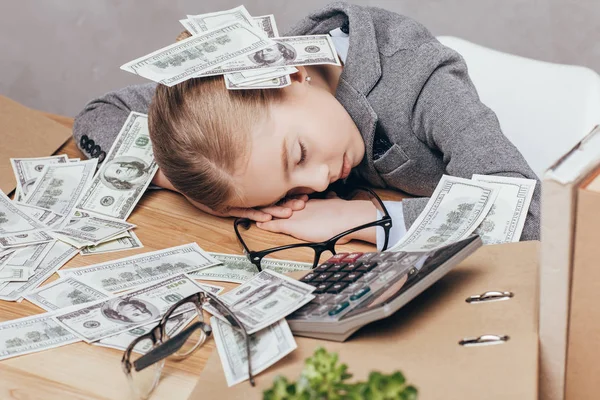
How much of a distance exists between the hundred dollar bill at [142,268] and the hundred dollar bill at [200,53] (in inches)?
9.8

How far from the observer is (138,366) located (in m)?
0.84

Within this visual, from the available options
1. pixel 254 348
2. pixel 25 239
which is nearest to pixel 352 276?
pixel 254 348

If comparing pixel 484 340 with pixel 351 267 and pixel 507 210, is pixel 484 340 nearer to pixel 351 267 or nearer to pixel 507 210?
pixel 351 267

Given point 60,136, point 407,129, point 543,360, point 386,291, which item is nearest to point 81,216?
point 60,136

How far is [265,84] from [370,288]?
44 centimetres

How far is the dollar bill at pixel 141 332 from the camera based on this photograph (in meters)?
0.98

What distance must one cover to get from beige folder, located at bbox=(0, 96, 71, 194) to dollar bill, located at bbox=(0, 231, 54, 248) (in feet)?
0.79

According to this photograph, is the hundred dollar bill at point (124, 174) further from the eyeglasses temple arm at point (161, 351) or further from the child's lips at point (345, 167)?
the eyeglasses temple arm at point (161, 351)

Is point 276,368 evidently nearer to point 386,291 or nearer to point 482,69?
point 386,291

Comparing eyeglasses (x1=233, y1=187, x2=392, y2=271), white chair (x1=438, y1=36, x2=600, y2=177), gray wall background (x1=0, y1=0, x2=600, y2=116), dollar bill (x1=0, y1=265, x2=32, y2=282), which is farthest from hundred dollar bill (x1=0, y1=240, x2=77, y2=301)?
gray wall background (x1=0, y1=0, x2=600, y2=116)

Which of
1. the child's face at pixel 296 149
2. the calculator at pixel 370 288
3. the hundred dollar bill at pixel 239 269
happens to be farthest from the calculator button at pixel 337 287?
the child's face at pixel 296 149

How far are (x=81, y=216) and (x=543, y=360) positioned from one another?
0.83 meters

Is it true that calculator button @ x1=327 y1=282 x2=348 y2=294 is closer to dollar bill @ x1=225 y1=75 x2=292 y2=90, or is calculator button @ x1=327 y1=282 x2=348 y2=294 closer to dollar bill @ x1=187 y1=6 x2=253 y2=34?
dollar bill @ x1=225 y1=75 x2=292 y2=90

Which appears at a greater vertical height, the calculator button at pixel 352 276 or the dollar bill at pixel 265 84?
the dollar bill at pixel 265 84
